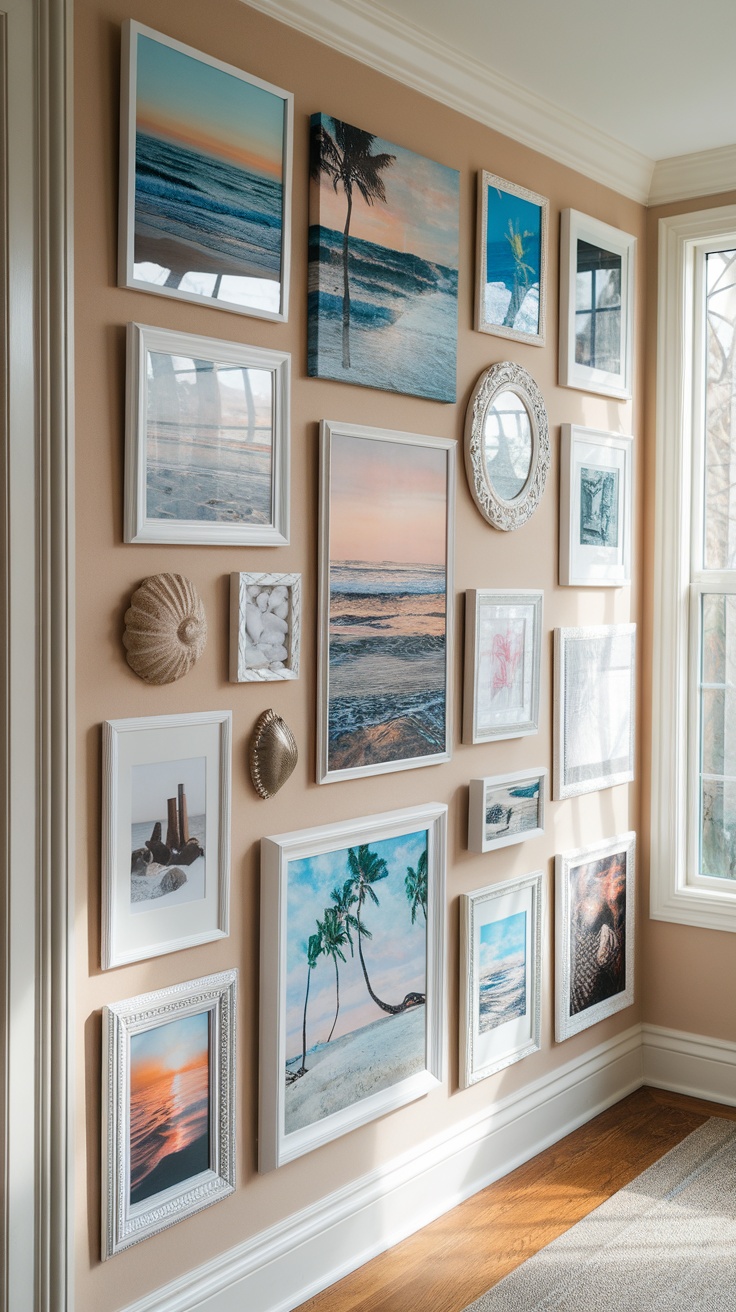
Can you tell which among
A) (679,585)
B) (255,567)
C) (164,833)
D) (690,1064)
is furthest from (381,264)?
(690,1064)

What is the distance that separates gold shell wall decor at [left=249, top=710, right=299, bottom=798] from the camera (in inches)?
82.3

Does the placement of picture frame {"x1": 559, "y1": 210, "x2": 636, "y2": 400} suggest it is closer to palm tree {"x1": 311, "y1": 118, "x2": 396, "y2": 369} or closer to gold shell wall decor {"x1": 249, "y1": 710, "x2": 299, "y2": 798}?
palm tree {"x1": 311, "y1": 118, "x2": 396, "y2": 369}

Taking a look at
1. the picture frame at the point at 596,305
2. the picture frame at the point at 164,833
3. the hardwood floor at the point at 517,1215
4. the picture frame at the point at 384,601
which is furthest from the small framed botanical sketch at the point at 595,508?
the hardwood floor at the point at 517,1215

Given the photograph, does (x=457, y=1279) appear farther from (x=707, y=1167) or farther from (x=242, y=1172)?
(x=707, y=1167)

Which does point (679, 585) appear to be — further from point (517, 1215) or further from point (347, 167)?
point (517, 1215)

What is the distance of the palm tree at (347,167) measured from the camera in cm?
215

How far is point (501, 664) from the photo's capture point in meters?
2.74

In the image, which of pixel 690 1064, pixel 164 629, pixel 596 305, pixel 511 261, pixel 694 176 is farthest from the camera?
pixel 690 1064

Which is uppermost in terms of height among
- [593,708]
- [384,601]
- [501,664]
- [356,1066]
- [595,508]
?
[595,508]

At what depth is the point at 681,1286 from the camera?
2.36 m

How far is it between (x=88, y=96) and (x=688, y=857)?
261 cm

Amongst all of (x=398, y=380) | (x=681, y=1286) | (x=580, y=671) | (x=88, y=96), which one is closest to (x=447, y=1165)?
(x=681, y=1286)

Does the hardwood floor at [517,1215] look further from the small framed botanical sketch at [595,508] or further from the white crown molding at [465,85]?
the white crown molding at [465,85]

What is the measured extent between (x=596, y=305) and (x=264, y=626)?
1576 millimetres
